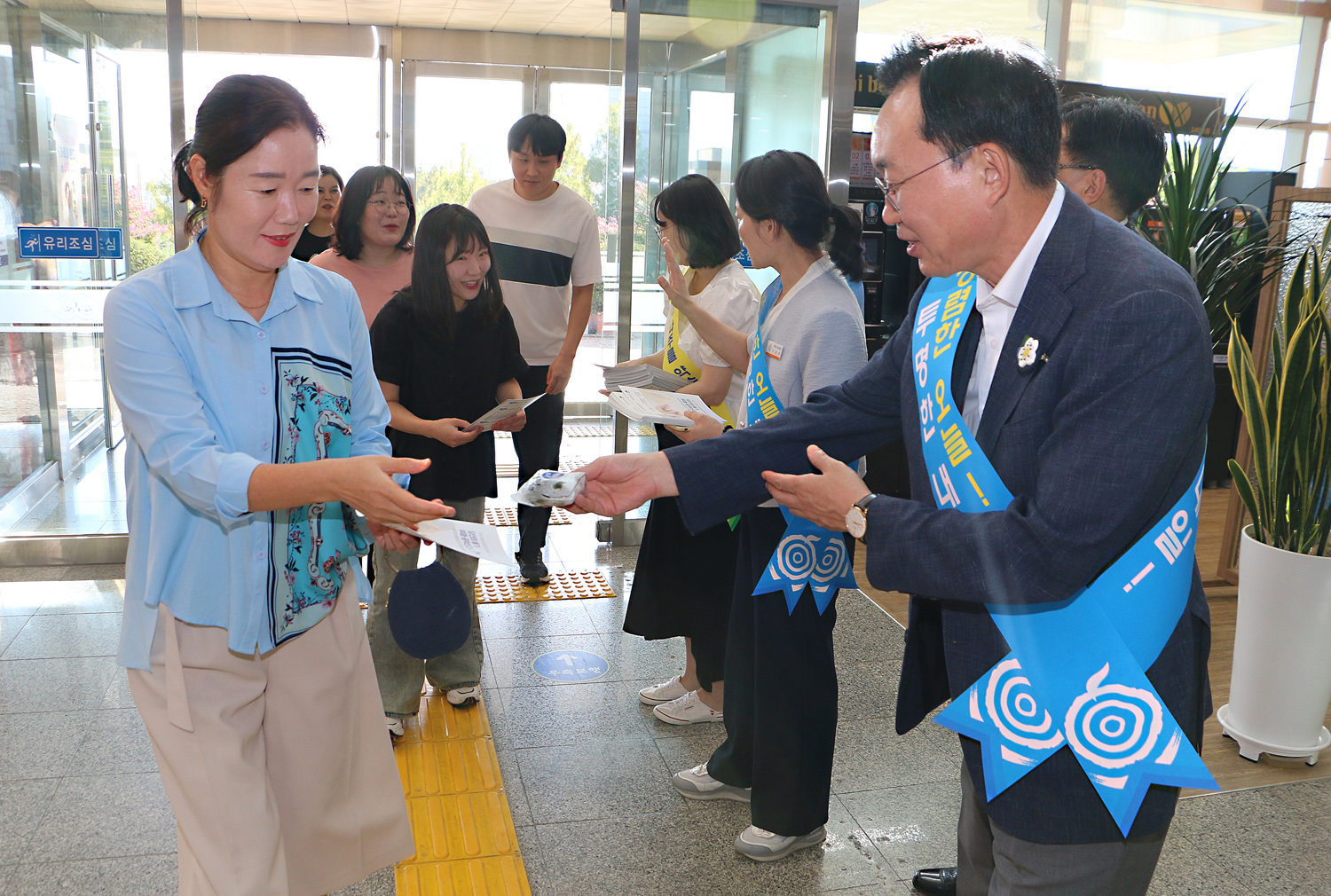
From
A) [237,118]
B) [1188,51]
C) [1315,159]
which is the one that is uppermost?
[1188,51]

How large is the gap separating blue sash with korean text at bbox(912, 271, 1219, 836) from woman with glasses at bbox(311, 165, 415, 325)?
7.80ft

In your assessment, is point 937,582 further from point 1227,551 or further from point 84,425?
point 84,425

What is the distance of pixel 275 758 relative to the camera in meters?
1.64

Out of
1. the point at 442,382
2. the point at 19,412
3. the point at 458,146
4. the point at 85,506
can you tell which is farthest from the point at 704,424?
the point at 458,146

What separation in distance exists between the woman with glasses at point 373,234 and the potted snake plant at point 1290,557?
2.72 metres

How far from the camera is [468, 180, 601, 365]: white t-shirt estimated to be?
167 inches

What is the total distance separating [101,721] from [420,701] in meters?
0.94

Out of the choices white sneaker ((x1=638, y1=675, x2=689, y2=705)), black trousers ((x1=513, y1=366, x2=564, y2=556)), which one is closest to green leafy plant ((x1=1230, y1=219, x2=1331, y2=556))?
white sneaker ((x1=638, y1=675, x2=689, y2=705))

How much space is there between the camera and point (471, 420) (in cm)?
299

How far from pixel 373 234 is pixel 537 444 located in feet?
4.23

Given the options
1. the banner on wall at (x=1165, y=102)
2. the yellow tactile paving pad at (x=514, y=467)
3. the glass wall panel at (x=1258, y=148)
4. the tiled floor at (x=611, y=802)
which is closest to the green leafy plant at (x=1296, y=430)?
the tiled floor at (x=611, y=802)

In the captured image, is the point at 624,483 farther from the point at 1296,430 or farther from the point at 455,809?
the point at 1296,430

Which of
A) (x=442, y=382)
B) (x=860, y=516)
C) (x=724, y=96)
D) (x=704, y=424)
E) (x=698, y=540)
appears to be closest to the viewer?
(x=860, y=516)

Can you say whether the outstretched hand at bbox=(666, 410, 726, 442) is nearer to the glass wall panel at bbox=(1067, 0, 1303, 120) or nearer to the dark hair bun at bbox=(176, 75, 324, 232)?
the dark hair bun at bbox=(176, 75, 324, 232)
